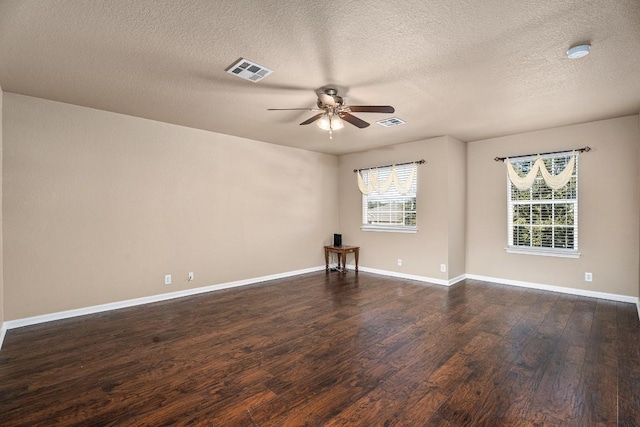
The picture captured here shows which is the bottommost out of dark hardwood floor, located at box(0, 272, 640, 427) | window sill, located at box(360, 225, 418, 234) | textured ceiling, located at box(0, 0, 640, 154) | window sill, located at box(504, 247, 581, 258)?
dark hardwood floor, located at box(0, 272, 640, 427)

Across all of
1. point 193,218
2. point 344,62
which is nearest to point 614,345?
point 344,62

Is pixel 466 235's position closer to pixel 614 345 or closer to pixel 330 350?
pixel 614 345

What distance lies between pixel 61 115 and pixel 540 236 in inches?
271

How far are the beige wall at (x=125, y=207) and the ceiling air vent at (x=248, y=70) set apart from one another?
85.0 inches

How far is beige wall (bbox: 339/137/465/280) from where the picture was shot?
17.4 ft

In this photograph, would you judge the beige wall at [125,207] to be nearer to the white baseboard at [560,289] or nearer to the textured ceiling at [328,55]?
the textured ceiling at [328,55]

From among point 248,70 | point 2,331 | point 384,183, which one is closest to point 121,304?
point 2,331

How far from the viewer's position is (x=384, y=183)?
6129 millimetres

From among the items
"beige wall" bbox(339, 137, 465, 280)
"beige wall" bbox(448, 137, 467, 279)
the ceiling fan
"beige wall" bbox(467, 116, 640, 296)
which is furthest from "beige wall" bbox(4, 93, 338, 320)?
"beige wall" bbox(467, 116, 640, 296)

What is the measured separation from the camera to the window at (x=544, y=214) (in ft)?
15.2

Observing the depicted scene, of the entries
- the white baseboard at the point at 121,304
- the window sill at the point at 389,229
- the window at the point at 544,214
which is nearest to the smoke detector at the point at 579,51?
the window at the point at 544,214

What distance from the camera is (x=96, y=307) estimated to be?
3.90 m

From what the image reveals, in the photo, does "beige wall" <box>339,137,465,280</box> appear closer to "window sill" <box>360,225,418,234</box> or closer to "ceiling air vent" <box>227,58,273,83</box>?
"window sill" <box>360,225,418,234</box>

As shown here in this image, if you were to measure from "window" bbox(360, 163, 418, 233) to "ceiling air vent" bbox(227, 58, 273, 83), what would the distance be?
3.60 m
